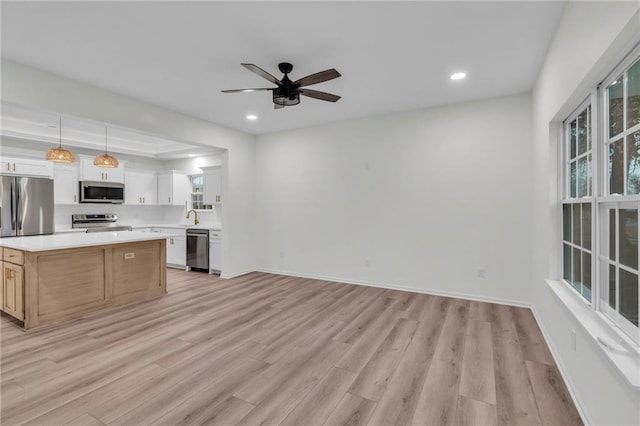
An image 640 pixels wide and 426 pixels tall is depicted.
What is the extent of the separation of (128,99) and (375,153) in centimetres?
362

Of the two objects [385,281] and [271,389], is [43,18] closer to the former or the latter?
[271,389]

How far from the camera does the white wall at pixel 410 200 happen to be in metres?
3.95

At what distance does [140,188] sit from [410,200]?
20.2ft

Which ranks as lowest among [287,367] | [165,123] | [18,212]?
[287,367]

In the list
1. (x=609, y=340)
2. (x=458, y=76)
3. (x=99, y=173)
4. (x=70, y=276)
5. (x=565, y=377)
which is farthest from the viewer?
(x=99, y=173)

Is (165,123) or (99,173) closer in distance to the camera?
(165,123)

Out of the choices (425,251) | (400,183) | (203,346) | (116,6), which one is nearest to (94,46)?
(116,6)

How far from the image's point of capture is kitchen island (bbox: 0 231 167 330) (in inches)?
127

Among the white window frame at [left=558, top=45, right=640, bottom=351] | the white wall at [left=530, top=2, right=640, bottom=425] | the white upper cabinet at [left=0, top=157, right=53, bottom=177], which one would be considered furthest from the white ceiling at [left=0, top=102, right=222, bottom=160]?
the white window frame at [left=558, top=45, right=640, bottom=351]

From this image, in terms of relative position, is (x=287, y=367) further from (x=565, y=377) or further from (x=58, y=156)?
(x=58, y=156)

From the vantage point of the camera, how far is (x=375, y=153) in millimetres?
4852

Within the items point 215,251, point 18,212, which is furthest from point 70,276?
point 18,212

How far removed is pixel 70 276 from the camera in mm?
3506

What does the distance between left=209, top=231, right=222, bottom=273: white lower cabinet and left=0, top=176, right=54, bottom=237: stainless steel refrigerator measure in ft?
9.46
